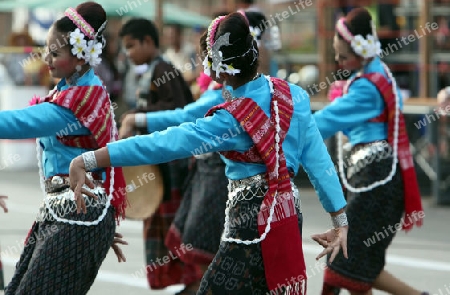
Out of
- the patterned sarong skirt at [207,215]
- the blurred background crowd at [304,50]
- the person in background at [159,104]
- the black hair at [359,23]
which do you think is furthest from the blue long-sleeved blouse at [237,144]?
the blurred background crowd at [304,50]

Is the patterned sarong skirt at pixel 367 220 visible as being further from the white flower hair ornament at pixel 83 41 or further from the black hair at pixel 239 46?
the black hair at pixel 239 46

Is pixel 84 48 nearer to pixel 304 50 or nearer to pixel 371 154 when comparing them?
pixel 371 154

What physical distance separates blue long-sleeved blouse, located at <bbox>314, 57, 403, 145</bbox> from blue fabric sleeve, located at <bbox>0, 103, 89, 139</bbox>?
1658mm

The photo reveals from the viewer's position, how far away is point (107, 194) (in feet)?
18.0

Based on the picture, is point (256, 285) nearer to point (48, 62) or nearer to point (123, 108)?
point (48, 62)

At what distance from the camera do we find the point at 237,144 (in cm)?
472

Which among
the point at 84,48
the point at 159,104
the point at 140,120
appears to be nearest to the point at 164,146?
the point at 84,48

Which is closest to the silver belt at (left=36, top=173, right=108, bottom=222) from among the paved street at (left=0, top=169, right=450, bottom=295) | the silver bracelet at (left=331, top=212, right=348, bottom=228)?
the silver bracelet at (left=331, top=212, right=348, bottom=228)

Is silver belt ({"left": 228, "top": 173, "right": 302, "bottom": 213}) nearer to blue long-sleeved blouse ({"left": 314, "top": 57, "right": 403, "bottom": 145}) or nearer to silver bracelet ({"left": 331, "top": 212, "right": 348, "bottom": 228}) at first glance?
silver bracelet ({"left": 331, "top": 212, "right": 348, "bottom": 228})

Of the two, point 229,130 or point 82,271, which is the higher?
point 229,130

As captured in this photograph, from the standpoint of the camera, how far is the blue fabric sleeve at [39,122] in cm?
505

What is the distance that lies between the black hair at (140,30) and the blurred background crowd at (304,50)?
373cm

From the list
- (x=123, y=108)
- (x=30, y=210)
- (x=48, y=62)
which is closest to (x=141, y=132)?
(x=48, y=62)

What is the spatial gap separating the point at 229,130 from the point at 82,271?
3.63ft
